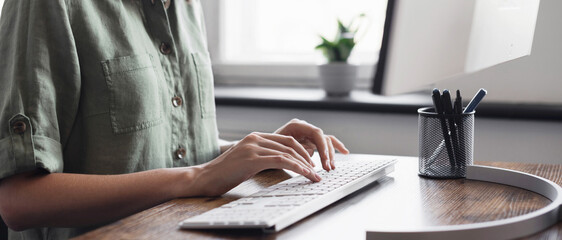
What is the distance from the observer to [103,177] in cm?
90

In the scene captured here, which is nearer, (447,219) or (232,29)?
(447,219)

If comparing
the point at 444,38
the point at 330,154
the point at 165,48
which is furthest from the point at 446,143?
the point at 165,48

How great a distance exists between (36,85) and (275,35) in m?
1.39

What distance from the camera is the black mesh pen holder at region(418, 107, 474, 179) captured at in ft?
3.27

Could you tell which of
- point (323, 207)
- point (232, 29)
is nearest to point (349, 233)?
point (323, 207)

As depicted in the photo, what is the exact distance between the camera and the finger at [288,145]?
0.92 meters

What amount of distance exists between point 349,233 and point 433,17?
274mm

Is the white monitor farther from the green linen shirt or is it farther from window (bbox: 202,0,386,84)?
window (bbox: 202,0,386,84)

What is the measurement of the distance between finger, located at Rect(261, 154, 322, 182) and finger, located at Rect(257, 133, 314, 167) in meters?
0.03

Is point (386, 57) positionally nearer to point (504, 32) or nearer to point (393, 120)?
point (504, 32)

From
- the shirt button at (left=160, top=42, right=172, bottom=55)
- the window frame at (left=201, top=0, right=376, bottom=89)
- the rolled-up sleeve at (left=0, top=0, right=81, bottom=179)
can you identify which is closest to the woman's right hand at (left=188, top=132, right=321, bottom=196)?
the rolled-up sleeve at (left=0, top=0, right=81, bottom=179)

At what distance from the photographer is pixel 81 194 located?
0.88m

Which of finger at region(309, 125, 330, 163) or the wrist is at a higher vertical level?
finger at region(309, 125, 330, 163)

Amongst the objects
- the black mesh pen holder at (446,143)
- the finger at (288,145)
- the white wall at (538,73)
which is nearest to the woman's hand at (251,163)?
the finger at (288,145)
